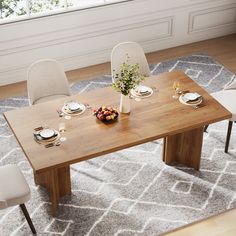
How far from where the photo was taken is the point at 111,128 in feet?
13.4

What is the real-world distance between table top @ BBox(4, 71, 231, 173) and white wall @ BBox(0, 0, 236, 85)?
1627mm

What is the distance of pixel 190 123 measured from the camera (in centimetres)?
412

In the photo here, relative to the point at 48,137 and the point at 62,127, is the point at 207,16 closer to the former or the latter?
the point at 62,127

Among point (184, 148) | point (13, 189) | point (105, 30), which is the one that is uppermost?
point (105, 30)

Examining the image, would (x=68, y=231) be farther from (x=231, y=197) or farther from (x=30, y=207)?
(x=231, y=197)

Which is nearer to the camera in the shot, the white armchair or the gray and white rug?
the gray and white rug

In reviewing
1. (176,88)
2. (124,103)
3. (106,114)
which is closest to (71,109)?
(106,114)

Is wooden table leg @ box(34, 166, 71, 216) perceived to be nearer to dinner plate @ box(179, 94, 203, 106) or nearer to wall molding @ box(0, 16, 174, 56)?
dinner plate @ box(179, 94, 203, 106)

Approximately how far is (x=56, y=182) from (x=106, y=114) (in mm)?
655

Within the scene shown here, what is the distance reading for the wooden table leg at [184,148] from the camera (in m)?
4.53

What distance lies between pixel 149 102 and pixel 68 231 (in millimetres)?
1238

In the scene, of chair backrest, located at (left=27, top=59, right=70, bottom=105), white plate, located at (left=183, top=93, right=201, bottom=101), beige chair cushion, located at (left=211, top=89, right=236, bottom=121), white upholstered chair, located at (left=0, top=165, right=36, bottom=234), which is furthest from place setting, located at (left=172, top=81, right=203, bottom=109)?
white upholstered chair, located at (left=0, top=165, right=36, bottom=234)

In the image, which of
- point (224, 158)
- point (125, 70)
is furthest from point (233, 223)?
point (125, 70)

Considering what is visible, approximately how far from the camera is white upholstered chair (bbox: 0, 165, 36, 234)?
12.3ft
